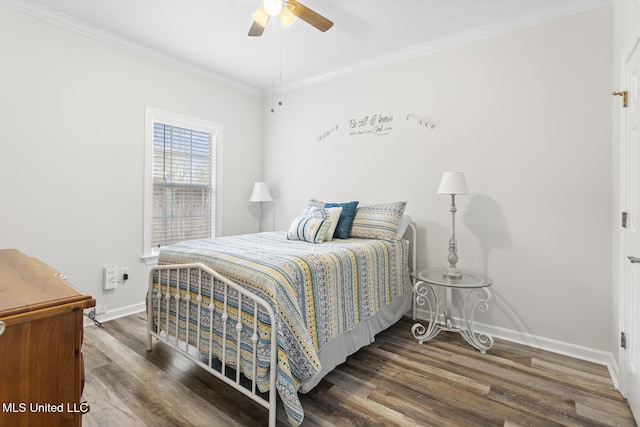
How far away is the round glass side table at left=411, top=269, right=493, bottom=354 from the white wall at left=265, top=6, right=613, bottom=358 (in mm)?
165

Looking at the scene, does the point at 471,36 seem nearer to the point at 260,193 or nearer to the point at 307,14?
the point at 307,14

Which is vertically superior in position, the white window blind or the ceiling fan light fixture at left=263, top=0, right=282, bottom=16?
the ceiling fan light fixture at left=263, top=0, right=282, bottom=16

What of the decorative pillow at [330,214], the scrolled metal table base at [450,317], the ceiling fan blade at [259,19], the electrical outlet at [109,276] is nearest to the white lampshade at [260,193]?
the decorative pillow at [330,214]

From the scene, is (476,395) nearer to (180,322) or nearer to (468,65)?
(180,322)

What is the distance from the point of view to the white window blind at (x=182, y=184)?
3.43 m

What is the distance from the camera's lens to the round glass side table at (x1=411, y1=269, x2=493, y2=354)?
247 centimetres

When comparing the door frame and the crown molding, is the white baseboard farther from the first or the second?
the door frame

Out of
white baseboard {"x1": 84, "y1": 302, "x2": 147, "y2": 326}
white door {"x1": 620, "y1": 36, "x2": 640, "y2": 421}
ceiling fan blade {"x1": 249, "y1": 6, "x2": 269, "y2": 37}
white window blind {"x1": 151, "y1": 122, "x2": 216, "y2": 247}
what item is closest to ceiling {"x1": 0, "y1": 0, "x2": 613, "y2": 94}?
ceiling fan blade {"x1": 249, "y1": 6, "x2": 269, "y2": 37}

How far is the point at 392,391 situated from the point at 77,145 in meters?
3.14

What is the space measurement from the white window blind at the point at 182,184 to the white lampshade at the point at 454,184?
2650 millimetres

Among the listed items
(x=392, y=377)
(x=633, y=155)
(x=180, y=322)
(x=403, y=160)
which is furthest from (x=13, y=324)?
(x=403, y=160)

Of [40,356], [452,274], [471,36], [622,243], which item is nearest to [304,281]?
[40,356]

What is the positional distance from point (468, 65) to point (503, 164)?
0.95 m

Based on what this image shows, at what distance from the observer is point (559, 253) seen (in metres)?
2.50
